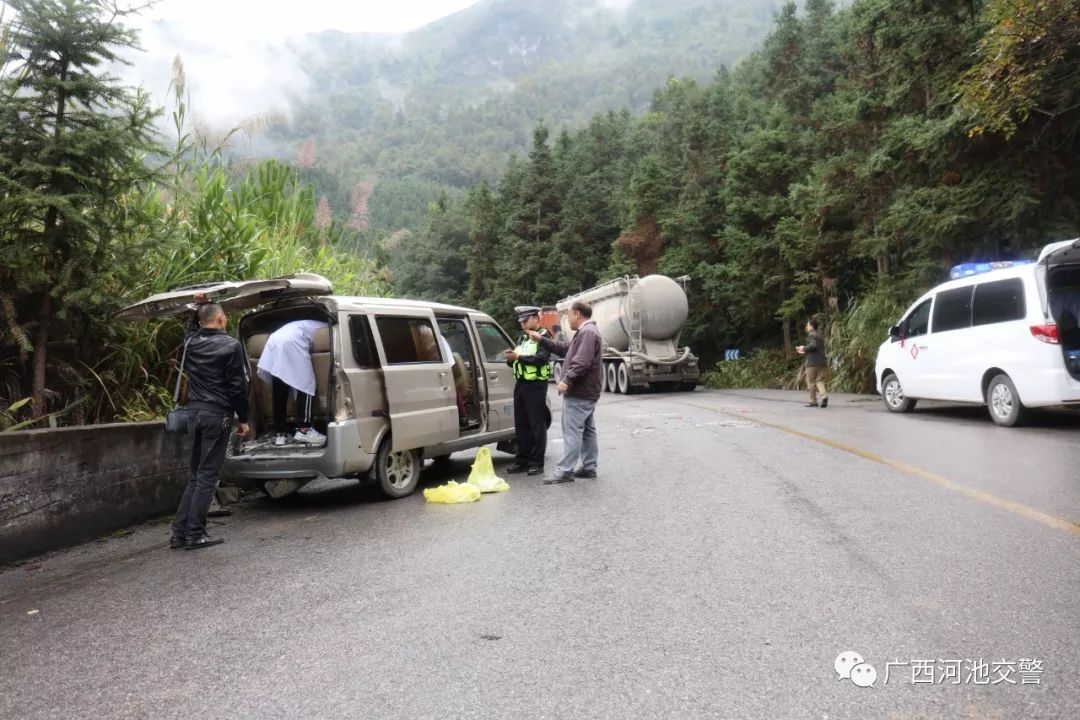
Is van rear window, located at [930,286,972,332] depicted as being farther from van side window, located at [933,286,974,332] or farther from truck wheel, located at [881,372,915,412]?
truck wheel, located at [881,372,915,412]

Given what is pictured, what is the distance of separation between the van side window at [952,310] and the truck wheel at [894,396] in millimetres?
1609

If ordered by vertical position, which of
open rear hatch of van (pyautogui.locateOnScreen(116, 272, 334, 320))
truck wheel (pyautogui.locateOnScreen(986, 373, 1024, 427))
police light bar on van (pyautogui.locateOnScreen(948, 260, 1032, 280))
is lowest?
truck wheel (pyautogui.locateOnScreen(986, 373, 1024, 427))

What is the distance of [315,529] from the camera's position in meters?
6.41

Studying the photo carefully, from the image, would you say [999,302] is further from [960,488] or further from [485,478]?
[485,478]

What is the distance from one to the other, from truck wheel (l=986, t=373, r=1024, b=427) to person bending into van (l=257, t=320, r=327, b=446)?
359 inches

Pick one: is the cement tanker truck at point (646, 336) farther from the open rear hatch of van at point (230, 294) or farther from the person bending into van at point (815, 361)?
the open rear hatch of van at point (230, 294)

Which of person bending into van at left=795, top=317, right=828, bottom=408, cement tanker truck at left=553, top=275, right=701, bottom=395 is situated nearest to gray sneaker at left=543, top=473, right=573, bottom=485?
person bending into van at left=795, top=317, right=828, bottom=408

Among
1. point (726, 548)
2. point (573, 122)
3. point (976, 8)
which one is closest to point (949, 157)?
point (976, 8)

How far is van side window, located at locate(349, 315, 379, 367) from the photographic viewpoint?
722 centimetres

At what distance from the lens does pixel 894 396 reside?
14195mm

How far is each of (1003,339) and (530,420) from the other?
22.2ft

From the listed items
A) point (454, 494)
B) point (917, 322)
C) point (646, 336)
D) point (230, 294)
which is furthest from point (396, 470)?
point (646, 336)

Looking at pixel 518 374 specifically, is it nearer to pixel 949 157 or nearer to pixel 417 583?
pixel 417 583

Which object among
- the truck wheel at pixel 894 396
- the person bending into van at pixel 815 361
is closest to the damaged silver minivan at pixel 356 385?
the truck wheel at pixel 894 396
